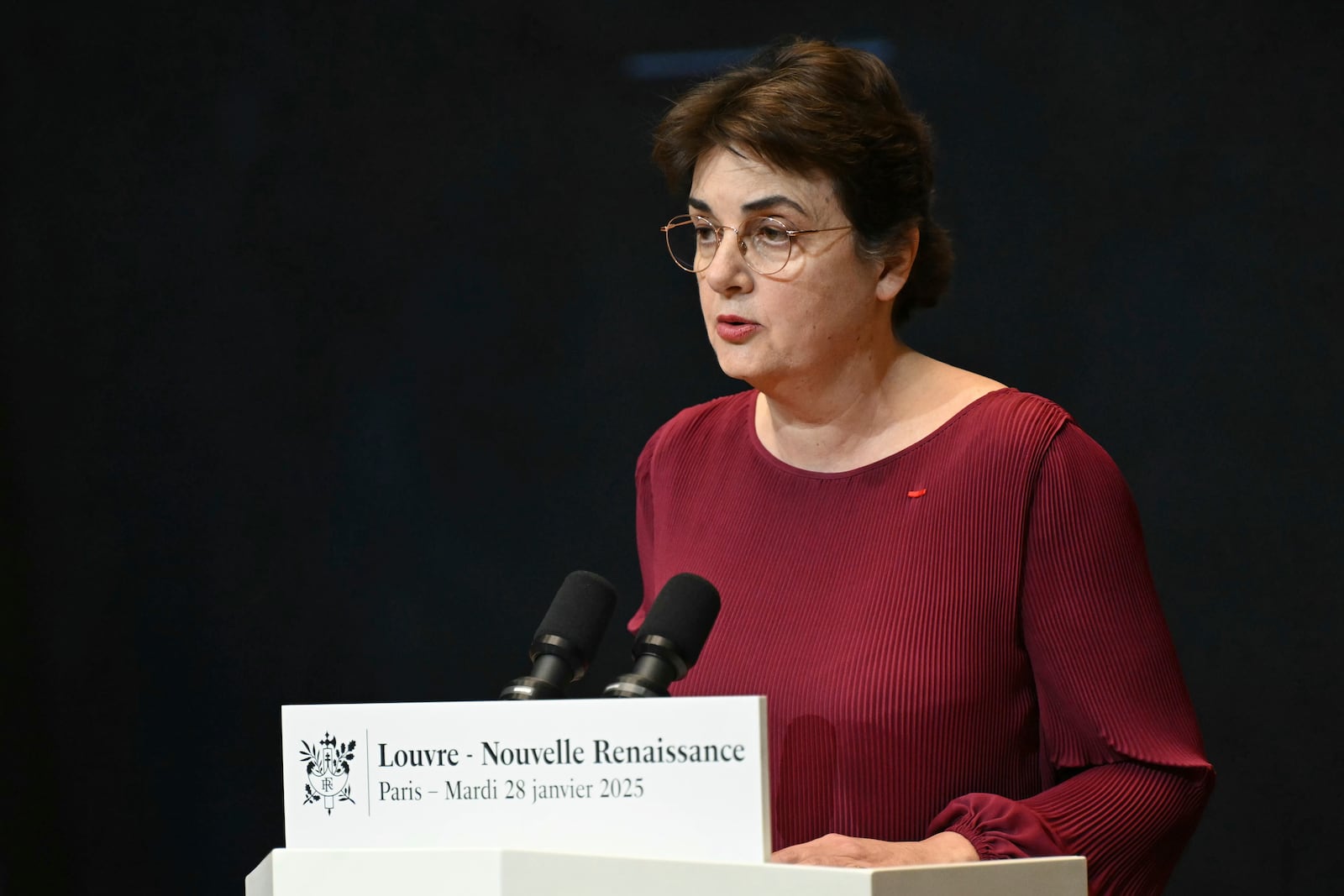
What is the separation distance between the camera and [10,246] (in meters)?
2.95

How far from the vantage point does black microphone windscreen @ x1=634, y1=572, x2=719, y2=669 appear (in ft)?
4.28

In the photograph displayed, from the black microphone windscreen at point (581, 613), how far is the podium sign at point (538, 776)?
0.52 feet

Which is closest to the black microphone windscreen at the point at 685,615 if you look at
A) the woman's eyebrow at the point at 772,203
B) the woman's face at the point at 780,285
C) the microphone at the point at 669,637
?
the microphone at the point at 669,637

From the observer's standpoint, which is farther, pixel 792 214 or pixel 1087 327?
pixel 1087 327

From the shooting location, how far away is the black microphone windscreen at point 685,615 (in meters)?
1.30

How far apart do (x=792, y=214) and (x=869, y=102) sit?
0.18 metres

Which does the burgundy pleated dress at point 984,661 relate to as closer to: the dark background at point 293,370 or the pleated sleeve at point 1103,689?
the pleated sleeve at point 1103,689

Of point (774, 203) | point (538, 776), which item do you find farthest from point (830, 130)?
point (538, 776)

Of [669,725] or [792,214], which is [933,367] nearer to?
[792,214]

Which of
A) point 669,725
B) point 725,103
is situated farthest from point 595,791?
point 725,103

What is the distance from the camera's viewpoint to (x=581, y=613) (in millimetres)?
1368

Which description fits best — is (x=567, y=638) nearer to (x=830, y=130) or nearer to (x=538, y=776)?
(x=538, y=776)

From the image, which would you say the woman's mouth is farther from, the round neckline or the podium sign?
the podium sign

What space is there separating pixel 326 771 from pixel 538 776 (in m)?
0.18
